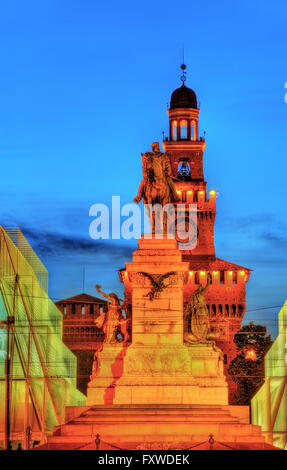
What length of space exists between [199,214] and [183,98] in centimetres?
1509

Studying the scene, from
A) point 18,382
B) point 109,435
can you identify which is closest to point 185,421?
point 109,435

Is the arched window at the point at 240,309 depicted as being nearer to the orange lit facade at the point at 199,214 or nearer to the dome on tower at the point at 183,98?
the orange lit facade at the point at 199,214

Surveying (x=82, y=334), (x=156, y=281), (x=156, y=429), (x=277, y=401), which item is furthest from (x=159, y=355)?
(x=82, y=334)

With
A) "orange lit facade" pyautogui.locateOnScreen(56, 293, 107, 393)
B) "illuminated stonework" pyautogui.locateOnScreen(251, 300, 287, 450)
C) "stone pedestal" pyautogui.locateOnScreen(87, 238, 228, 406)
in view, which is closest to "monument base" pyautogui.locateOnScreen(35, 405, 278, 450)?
"stone pedestal" pyautogui.locateOnScreen(87, 238, 228, 406)

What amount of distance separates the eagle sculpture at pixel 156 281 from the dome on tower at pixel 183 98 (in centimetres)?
10719

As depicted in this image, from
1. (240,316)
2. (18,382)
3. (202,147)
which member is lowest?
(18,382)

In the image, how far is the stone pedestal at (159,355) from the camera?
4753 centimetres

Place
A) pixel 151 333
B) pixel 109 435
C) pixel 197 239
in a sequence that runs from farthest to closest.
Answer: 1. pixel 197 239
2. pixel 151 333
3. pixel 109 435

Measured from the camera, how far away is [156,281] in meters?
48.6

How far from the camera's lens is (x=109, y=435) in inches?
1697

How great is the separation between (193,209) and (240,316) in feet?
52.3

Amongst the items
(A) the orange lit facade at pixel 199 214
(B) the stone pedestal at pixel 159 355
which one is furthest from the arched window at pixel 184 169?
(B) the stone pedestal at pixel 159 355

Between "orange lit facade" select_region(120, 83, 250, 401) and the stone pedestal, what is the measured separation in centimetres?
8872
